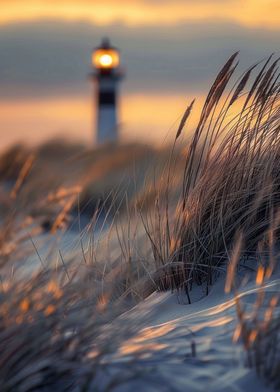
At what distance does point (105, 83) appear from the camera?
16562 millimetres

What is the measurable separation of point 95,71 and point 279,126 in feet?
44.8

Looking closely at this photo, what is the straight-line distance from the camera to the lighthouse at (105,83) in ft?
54.0

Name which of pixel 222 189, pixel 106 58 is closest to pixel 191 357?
pixel 222 189

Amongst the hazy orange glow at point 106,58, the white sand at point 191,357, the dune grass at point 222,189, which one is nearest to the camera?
the white sand at point 191,357

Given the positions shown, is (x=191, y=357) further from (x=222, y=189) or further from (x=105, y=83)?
(x=105, y=83)

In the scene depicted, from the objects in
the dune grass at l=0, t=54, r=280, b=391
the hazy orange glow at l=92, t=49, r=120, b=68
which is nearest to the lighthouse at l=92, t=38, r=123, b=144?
the hazy orange glow at l=92, t=49, r=120, b=68

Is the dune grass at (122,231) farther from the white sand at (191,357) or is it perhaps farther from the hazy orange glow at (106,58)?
the hazy orange glow at (106,58)

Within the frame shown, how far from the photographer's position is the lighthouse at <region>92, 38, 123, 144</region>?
16469mm

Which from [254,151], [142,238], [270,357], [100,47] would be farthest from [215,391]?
[100,47]

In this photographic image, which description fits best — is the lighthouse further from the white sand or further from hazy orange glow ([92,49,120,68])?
the white sand

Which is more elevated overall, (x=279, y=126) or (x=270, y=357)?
(x=279, y=126)

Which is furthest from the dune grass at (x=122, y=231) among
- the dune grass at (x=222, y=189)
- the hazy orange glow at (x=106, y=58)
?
the hazy orange glow at (x=106, y=58)

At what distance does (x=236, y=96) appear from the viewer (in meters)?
3.28

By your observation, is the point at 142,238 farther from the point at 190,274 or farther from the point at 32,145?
the point at 32,145
